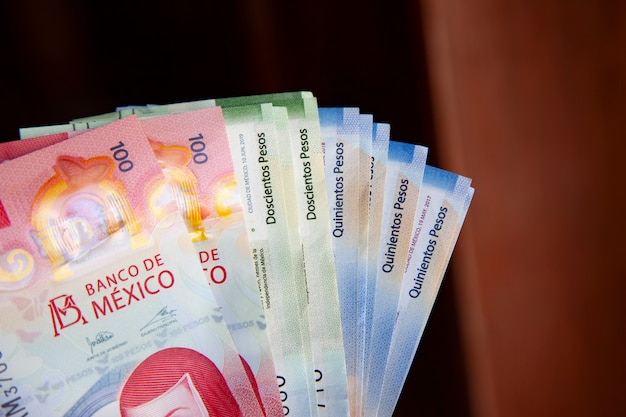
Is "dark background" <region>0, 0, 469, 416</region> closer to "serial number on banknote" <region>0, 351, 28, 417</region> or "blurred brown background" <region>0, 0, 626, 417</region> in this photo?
"blurred brown background" <region>0, 0, 626, 417</region>

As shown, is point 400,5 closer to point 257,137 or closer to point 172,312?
point 257,137

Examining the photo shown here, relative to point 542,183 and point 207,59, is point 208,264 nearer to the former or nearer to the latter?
point 207,59

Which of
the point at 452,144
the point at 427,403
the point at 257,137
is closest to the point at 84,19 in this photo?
the point at 257,137

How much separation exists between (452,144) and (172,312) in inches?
17.3

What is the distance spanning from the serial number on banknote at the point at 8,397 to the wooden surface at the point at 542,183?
1.85 ft

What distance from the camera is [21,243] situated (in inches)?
23.3
